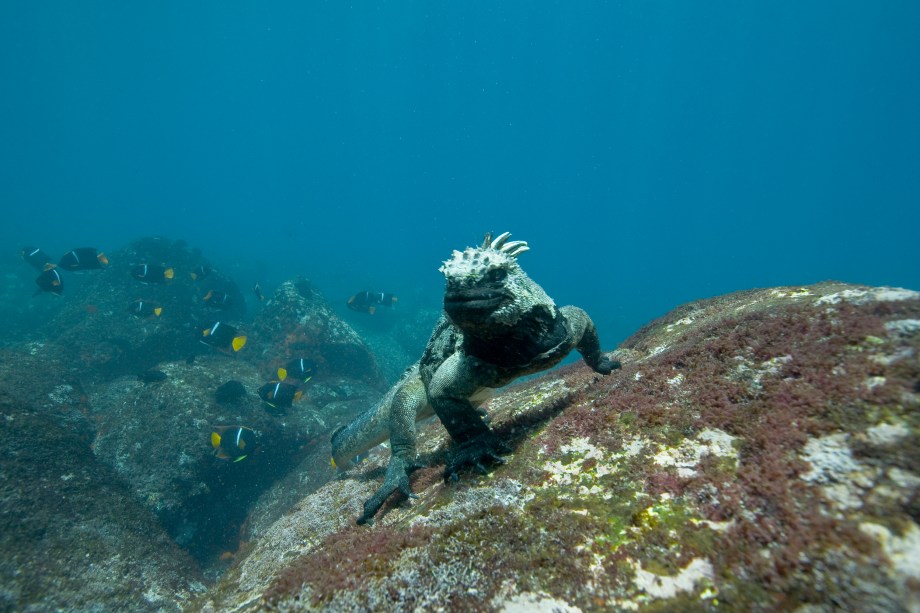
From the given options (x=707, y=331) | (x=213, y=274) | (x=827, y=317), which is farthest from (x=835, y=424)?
(x=213, y=274)

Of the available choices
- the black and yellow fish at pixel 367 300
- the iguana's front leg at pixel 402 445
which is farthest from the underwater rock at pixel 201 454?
the black and yellow fish at pixel 367 300

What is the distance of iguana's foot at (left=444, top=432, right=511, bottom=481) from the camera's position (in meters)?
3.51

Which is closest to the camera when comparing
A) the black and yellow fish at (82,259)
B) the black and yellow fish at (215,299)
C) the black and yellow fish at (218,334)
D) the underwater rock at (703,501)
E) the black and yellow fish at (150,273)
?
the underwater rock at (703,501)

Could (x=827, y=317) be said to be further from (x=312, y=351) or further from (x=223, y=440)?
(x=312, y=351)

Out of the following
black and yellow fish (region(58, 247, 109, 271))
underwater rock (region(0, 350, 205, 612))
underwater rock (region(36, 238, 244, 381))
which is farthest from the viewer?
underwater rock (region(36, 238, 244, 381))

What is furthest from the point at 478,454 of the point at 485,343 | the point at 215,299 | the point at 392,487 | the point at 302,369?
the point at 215,299

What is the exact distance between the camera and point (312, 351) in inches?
744

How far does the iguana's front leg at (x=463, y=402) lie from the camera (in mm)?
3736

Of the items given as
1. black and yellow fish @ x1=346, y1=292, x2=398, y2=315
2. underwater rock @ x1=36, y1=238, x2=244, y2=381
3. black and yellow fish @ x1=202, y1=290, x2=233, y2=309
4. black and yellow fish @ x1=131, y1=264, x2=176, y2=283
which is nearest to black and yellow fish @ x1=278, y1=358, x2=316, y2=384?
underwater rock @ x1=36, y1=238, x2=244, y2=381

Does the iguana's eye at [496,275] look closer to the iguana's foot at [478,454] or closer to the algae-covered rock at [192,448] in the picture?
the iguana's foot at [478,454]

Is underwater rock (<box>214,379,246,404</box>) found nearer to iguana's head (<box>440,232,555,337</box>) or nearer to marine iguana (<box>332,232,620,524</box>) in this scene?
marine iguana (<box>332,232,620,524</box>)

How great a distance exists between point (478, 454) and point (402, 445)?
165cm

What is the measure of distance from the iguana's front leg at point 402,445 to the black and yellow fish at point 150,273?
15.9 metres

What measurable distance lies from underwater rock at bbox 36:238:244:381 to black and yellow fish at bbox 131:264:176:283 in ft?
3.73
